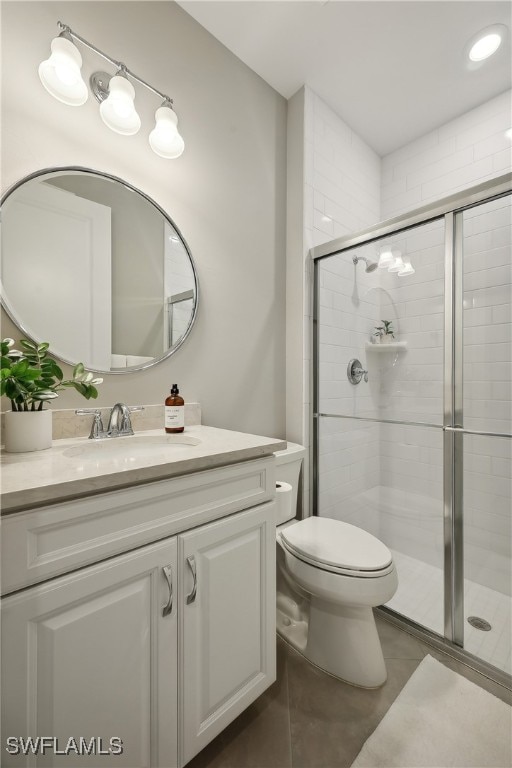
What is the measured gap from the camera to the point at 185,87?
59.0 inches

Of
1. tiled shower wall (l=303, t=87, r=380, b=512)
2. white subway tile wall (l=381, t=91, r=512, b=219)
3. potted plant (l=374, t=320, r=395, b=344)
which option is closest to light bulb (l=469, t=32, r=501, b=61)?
white subway tile wall (l=381, t=91, r=512, b=219)

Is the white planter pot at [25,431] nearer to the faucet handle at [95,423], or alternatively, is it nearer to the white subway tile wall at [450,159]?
the faucet handle at [95,423]

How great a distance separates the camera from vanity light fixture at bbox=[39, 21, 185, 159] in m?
1.07

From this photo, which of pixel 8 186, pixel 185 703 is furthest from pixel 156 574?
pixel 8 186

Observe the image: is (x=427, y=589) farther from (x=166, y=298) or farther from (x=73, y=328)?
(x=73, y=328)

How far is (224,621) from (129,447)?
0.60 metres

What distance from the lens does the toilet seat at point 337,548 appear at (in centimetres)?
121

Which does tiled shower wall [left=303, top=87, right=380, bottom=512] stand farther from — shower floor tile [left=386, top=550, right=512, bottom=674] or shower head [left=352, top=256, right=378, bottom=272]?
shower floor tile [left=386, top=550, right=512, bottom=674]

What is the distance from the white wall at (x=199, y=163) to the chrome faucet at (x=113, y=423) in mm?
57

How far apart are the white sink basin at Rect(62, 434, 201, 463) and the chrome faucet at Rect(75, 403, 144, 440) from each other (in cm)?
3

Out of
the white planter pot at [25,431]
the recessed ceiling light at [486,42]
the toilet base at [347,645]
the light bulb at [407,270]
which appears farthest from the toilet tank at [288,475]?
the recessed ceiling light at [486,42]

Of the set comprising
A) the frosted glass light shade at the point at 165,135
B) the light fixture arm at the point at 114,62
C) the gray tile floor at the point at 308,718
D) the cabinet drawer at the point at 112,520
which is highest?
the light fixture arm at the point at 114,62

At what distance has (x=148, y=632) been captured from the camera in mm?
798

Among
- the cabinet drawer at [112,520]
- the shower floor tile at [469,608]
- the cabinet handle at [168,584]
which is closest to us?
the cabinet drawer at [112,520]
